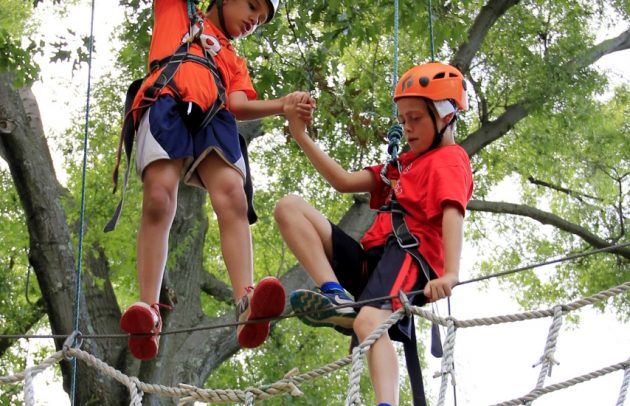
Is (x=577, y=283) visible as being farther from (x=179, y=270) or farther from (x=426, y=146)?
(x=426, y=146)

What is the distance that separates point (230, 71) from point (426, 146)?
80cm

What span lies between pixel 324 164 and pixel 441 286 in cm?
77

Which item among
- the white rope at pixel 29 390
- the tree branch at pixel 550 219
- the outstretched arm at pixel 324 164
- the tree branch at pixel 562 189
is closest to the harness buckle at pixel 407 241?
the outstretched arm at pixel 324 164

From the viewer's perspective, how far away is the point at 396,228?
175 inches

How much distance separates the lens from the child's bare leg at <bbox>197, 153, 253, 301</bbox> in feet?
14.9

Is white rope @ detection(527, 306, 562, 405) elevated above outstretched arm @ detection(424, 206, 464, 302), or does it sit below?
below

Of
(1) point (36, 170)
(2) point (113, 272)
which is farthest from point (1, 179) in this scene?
(1) point (36, 170)

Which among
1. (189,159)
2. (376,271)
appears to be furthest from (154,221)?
(376,271)

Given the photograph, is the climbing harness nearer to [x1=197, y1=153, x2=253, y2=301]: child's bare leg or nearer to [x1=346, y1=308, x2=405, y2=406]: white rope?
[x1=197, y1=153, x2=253, y2=301]: child's bare leg

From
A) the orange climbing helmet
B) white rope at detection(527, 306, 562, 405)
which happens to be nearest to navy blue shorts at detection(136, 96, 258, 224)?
the orange climbing helmet

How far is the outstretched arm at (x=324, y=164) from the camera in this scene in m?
4.51

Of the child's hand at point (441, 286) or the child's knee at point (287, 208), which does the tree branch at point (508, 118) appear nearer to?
the child's knee at point (287, 208)

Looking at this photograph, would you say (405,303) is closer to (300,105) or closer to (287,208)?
(287,208)

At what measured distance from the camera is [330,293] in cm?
434
